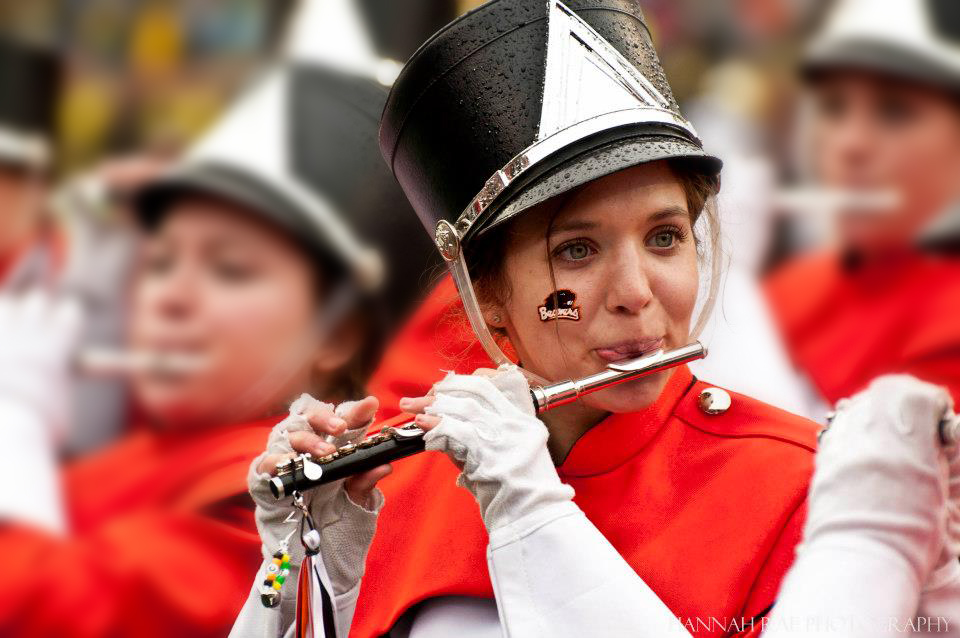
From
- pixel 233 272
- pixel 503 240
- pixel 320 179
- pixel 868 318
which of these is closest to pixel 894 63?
pixel 868 318

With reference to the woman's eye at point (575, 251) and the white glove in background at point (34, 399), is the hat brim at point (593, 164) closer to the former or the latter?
the woman's eye at point (575, 251)

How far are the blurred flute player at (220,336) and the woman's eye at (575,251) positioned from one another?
2.57 ft

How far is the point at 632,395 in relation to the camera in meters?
1.86

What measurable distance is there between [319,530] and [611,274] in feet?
1.84

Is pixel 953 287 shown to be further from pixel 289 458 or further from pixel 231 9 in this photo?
pixel 231 9

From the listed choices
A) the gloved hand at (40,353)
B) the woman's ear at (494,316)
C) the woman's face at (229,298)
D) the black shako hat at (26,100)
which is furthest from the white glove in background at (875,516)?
the black shako hat at (26,100)

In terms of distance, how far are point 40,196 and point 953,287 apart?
3.19 m

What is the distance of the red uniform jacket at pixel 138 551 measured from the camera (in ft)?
9.97

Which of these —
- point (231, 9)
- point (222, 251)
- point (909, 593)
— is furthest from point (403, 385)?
point (231, 9)

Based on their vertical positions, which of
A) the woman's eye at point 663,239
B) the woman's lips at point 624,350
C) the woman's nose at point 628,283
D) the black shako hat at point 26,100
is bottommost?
the woman's lips at point 624,350

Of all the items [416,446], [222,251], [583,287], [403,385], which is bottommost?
[416,446]

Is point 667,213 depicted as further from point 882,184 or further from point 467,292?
point 882,184

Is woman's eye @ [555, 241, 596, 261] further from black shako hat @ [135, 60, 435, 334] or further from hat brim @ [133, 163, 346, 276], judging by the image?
hat brim @ [133, 163, 346, 276]

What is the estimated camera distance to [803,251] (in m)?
4.80
